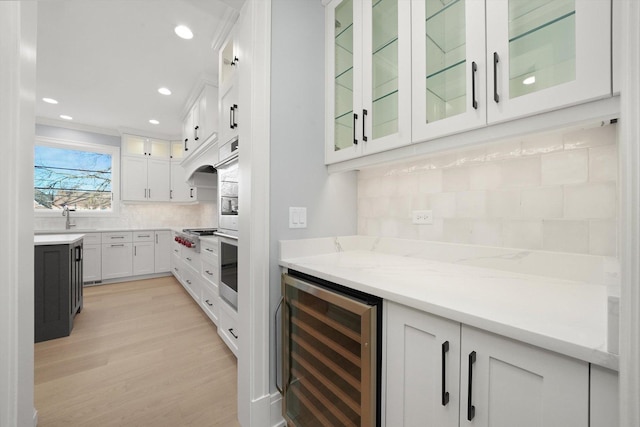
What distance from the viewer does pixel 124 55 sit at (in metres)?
2.64

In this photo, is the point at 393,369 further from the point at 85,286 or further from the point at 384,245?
the point at 85,286

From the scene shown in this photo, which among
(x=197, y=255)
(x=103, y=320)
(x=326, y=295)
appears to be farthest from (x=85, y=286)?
(x=326, y=295)

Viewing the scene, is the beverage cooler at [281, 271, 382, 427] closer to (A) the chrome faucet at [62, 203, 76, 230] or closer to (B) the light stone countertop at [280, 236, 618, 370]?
A: (B) the light stone countertop at [280, 236, 618, 370]

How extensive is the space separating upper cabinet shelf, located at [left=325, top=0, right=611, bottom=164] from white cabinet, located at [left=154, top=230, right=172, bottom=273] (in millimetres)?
4538

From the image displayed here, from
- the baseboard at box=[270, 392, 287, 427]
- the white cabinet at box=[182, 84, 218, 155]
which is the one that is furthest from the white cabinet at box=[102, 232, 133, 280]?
the baseboard at box=[270, 392, 287, 427]

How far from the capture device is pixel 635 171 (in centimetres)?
46

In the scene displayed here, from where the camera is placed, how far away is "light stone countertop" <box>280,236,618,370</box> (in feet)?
1.84

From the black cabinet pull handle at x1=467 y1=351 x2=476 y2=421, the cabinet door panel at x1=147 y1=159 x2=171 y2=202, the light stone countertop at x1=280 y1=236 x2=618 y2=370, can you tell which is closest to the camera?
the light stone countertop at x1=280 y1=236 x2=618 y2=370

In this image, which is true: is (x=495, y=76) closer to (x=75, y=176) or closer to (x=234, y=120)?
(x=234, y=120)

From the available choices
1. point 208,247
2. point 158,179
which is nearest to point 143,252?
point 158,179

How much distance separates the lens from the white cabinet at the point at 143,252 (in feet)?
14.8

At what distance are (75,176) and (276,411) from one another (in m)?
5.53

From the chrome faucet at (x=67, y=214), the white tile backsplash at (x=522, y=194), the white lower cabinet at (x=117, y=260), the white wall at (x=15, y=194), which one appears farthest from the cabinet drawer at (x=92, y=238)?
the white tile backsplash at (x=522, y=194)

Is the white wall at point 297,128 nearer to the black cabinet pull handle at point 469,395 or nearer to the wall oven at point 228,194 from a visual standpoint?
the wall oven at point 228,194
